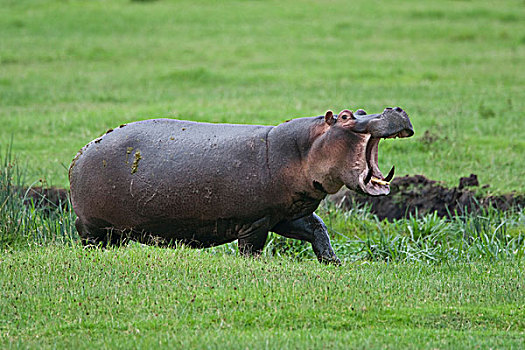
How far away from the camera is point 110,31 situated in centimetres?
2814

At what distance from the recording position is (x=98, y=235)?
7.74 m

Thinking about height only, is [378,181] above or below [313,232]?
above

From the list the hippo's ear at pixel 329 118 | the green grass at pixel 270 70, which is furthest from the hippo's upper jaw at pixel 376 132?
the green grass at pixel 270 70

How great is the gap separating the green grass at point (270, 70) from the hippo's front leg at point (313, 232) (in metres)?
4.52

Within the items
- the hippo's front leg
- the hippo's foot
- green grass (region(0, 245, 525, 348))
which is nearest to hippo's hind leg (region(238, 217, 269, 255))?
green grass (region(0, 245, 525, 348))

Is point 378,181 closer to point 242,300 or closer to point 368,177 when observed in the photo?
point 368,177

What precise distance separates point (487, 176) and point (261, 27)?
55.6 feet

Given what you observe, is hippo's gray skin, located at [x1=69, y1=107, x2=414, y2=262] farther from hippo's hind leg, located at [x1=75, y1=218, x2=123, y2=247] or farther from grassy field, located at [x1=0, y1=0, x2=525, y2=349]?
grassy field, located at [x1=0, y1=0, x2=525, y2=349]

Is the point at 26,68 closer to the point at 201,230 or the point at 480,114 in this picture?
the point at 480,114

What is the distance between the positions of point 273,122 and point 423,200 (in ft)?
16.0

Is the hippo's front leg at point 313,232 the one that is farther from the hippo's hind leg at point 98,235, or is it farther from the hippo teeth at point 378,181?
the hippo's hind leg at point 98,235

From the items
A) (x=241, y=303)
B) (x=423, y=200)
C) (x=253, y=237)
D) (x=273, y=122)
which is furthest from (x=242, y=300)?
(x=273, y=122)

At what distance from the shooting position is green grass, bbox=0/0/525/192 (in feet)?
47.0

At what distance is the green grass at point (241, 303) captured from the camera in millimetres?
5281
